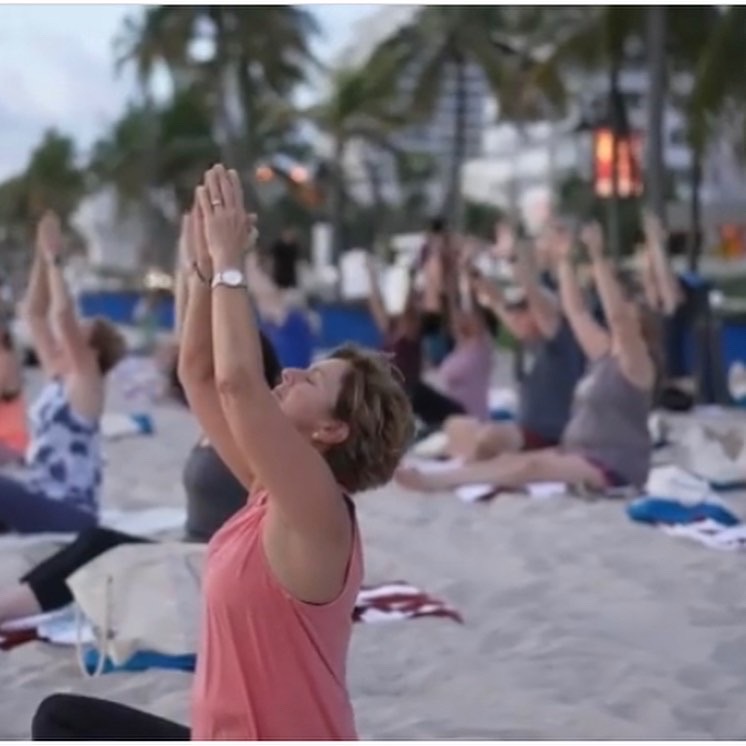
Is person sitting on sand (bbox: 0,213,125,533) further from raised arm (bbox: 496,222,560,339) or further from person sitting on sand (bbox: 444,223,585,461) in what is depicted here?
person sitting on sand (bbox: 444,223,585,461)

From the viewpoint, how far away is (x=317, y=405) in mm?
3000

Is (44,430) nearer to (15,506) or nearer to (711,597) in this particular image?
(15,506)

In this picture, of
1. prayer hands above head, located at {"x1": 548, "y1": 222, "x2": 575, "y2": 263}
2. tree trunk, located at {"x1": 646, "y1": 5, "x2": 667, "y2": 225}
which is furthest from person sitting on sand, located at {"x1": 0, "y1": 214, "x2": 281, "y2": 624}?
tree trunk, located at {"x1": 646, "y1": 5, "x2": 667, "y2": 225}

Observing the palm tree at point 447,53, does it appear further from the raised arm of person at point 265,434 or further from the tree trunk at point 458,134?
the raised arm of person at point 265,434

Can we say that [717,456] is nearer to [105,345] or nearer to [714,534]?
[714,534]

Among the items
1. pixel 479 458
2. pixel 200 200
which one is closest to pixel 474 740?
pixel 200 200

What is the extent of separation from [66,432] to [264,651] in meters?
4.04

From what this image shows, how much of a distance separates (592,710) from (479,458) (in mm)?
4860

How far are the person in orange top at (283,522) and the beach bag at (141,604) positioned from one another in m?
1.92

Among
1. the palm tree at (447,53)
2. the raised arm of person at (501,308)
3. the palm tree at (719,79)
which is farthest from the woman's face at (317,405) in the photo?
the palm tree at (447,53)

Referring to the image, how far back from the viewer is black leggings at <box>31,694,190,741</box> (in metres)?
3.27

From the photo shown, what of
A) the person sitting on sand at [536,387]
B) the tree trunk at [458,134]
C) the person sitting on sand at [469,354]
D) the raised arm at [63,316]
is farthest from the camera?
the tree trunk at [458,134]

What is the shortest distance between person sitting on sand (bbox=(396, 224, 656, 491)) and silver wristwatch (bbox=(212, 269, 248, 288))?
500cm

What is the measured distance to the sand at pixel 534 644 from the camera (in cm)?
455
